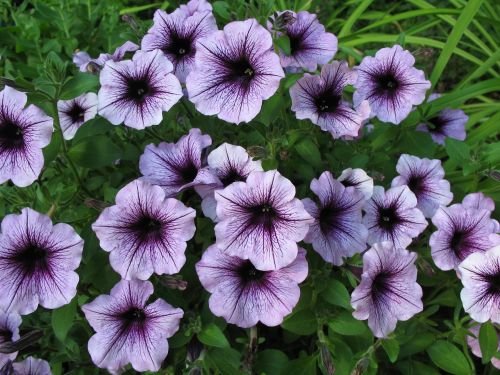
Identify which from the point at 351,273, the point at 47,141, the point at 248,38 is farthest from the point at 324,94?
the point at 47,141

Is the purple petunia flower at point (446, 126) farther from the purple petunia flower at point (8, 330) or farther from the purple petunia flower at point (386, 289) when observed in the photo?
the purple petunia flower at point (8, 330)

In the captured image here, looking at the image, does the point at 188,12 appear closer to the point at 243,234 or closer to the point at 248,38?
the point at 248,38

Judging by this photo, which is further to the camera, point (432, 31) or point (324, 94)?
point (432, 31)

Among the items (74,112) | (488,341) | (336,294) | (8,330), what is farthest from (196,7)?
(488,341)

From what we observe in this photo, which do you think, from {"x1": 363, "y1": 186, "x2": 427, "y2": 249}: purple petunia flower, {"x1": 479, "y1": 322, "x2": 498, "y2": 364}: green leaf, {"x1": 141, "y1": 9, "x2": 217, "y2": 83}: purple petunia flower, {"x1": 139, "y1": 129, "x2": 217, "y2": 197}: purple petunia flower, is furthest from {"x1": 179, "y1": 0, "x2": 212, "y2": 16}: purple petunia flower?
{"x1": 479, "y1": 322, "x2": 498, "y2": 364}: green leaf

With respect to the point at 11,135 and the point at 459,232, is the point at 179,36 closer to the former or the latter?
the point at 11,135

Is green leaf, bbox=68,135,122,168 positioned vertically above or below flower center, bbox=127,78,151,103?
below

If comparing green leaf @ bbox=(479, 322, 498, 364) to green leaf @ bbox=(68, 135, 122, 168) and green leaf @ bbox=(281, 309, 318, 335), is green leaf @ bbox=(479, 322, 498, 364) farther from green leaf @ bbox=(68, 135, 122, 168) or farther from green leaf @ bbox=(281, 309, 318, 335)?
green leaf @ bbox=(68, 135, 122, 168)
